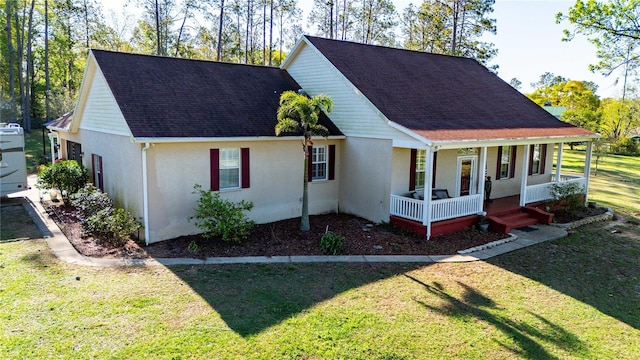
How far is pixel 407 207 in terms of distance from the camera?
12742mm

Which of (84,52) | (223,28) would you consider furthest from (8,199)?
(84,52)

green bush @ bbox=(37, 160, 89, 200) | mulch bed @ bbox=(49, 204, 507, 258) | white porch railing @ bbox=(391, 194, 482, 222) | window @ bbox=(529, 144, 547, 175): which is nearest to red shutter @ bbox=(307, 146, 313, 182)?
mulch bed @ bbox=(49, 204, 507, 258)

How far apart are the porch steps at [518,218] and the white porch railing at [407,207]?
2.71 meters

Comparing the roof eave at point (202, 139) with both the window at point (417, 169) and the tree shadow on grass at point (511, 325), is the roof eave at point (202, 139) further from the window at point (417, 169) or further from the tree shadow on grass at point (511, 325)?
the tree shadow on grass at point (511, 325)

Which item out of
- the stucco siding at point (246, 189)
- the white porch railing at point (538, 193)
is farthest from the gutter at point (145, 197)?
the white porch railing at point (538, 193)

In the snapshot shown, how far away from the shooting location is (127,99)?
11.8 metres

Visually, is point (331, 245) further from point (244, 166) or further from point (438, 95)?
point (438, 95)

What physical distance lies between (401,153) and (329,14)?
97.7 feet

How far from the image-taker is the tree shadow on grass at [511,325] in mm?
6492

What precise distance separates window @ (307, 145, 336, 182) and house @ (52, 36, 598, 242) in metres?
0.04

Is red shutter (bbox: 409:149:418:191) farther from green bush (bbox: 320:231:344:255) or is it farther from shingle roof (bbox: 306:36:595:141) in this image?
green bush (bbox: 320:231:344:255)

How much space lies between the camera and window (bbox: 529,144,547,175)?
18453 millimetres

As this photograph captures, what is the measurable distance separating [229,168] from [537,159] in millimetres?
13945

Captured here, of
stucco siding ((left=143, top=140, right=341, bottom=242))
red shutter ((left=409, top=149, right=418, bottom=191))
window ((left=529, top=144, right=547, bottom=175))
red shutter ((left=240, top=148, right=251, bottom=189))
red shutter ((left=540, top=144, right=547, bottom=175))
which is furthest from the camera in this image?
red shutter ((left=540, top=144, right=547, bottom=175))
